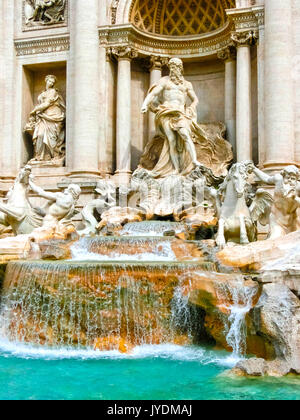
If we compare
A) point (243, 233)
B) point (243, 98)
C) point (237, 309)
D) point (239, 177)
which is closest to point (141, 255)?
point (243, 233)

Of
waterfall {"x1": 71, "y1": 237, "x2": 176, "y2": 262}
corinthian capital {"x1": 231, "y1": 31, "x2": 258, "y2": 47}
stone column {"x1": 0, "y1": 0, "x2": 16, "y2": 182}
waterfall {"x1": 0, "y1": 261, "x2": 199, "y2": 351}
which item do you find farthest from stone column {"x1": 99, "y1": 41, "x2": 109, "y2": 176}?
waterfall {"x1": 0, "y1": 261, "x2": 199, "y2": 351}

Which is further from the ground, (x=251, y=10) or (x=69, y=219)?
(x=251, y=10)

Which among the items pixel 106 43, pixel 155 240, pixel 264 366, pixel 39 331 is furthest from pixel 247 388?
pixel 106 43

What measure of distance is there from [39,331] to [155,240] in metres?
2.92

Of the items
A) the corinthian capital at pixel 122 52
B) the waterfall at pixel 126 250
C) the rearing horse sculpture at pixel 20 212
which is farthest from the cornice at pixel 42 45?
the waterfall at pixel 126 250

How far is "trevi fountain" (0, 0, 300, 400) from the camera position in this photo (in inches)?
299

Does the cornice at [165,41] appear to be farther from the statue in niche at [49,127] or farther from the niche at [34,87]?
the statue in niche at [49,127]

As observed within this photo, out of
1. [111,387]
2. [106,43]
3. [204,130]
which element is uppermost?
[106,43]

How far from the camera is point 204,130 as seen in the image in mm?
15594

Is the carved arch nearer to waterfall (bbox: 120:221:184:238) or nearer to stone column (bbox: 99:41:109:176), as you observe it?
stone column (bbox: 99:41:109:176)

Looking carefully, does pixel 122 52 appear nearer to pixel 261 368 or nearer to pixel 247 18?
pixel 247 18

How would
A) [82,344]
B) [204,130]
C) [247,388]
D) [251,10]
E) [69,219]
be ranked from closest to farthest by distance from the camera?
Result: [247,388], [82,344], [69,219], [251,10], [204,130]

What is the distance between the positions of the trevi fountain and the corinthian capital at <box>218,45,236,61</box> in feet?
0.20

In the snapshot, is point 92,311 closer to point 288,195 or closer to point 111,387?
point 111,387
